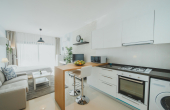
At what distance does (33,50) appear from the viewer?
5.66 m

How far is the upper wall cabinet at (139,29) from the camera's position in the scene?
165 cm

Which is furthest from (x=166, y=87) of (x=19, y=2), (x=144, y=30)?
(x=19, y=2)

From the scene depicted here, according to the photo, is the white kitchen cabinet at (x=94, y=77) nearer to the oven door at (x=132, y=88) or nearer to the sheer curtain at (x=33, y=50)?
the oven door at (x=132, y=88)

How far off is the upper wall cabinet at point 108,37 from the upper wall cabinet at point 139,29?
0.18 m

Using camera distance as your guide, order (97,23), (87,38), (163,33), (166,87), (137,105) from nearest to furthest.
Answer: (166,87) → (163,33) → (137,105) → (97,23) → (87,38)

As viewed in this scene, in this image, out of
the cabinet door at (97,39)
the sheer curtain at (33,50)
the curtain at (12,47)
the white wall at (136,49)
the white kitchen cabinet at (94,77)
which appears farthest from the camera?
the sheer curtain at (33,50)

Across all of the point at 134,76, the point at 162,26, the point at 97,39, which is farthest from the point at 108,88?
the point at 162,26

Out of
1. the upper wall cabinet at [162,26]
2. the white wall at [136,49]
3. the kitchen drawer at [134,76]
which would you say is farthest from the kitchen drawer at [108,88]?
the upper wall cabinet at [162,26]

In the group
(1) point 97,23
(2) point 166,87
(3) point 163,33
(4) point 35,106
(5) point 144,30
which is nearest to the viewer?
(2) point 166,87

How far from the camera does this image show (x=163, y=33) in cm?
149

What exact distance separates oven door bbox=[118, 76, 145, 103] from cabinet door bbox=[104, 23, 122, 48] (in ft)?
3.43

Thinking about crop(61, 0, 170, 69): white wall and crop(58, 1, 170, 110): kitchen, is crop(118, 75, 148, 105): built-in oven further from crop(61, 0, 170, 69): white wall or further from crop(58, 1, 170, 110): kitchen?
crop(61, 0, 170, 69): white wall

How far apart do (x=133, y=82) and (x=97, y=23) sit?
8.61 ft

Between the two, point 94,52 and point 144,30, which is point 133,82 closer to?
point 144,30
